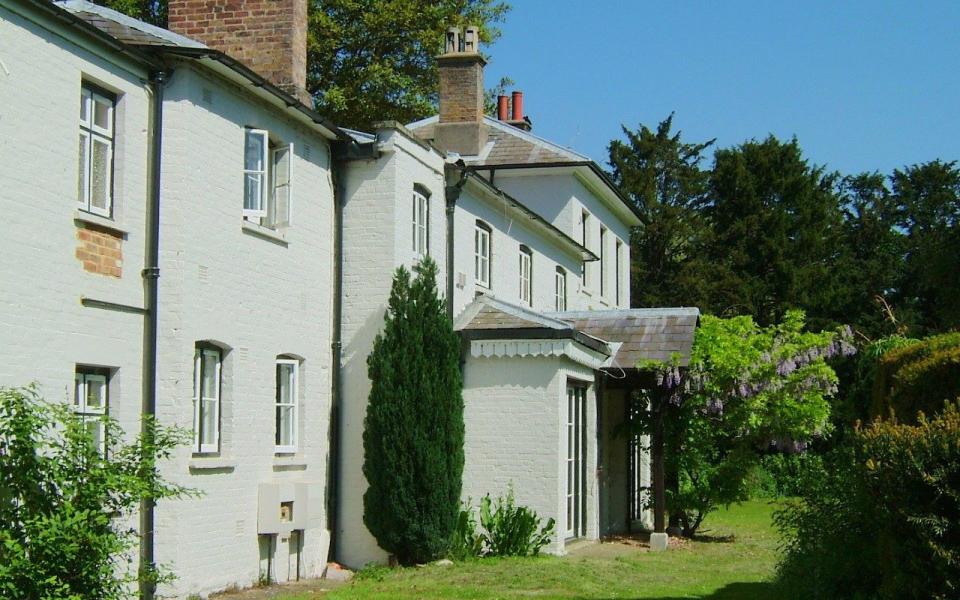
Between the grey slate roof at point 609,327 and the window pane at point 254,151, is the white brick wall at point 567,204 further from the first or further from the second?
the window pane at point 254,151

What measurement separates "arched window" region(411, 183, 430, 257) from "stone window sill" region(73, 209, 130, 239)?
6.30m

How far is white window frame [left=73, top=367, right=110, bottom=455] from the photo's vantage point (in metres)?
12.4

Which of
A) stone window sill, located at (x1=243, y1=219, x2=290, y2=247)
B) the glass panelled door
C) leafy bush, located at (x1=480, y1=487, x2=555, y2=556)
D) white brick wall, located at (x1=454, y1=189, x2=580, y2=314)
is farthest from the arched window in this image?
leafy bush, located at (x1=480, y1=487, x2=555, y2=556)

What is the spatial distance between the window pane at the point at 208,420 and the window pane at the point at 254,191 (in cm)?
264

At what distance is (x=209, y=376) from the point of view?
570 inches

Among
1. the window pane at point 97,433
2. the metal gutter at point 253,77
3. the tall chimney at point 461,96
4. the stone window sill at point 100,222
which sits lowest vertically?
the window pane at point 97,433

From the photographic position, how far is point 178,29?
17391 millimetres

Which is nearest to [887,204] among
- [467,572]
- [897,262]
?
[897,262]

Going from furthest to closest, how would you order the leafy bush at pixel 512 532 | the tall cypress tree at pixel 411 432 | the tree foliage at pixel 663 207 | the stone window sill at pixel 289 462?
1. the tree foliage at pixel 663 207
2. the leafy bush at pixel 512 532
3. the tall cypress tree at pixel 411 432
4. the stone window sill at pixel 289 462

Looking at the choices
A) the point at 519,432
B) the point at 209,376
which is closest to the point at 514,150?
the point at 519,432

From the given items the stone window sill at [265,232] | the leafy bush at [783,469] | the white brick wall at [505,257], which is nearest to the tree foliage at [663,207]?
the leafy bush at [783,469]

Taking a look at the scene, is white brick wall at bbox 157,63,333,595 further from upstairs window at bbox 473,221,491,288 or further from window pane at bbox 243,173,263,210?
upstairs window at bbox 473,221,491,288

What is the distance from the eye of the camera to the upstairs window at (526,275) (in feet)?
82.7

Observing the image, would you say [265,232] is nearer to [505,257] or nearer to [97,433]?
[97,433]
